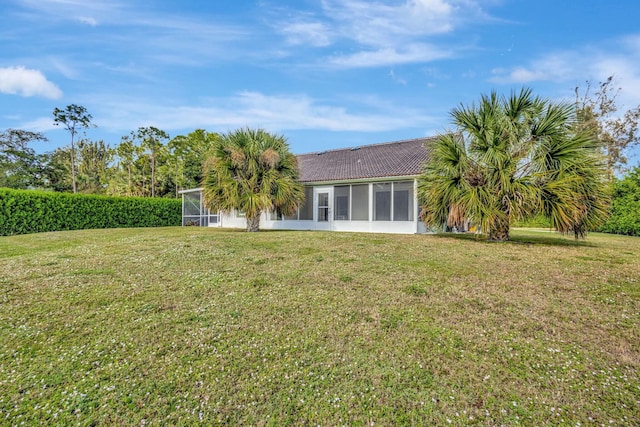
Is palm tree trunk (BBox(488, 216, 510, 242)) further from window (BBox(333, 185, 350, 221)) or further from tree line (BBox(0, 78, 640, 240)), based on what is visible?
window (BBox(333, 185, 350, 221))

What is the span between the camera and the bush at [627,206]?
54.3 ft

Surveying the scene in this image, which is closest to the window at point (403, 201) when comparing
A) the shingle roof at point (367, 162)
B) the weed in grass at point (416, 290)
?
the shingle roof at point (367, 162)

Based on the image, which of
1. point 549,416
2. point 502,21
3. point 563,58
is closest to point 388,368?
point 549,416

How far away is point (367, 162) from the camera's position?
55.6 feet

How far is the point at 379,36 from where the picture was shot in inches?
427

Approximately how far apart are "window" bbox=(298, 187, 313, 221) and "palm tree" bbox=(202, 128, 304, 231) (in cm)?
277

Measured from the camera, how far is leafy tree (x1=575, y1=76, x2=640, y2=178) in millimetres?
27562

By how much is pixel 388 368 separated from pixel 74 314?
13.8 ft

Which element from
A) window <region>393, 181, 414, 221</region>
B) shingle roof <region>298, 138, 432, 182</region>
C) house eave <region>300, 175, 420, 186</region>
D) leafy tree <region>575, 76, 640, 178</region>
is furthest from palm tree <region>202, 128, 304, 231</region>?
leafy tree <region>575, 76, 640, 178</region>

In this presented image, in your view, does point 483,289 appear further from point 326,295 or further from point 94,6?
point 94,6

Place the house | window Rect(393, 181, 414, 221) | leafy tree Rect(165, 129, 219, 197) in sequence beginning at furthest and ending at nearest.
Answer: leafy tree Rect(165, 129, 219, 197), the house, window Rect(393, 181, 414, 221)

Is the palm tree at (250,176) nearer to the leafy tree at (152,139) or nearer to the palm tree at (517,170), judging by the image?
the palm tree at (517,170)

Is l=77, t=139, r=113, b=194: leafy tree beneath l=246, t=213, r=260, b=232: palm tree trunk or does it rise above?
above

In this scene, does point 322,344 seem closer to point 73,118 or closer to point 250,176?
point 250,176
